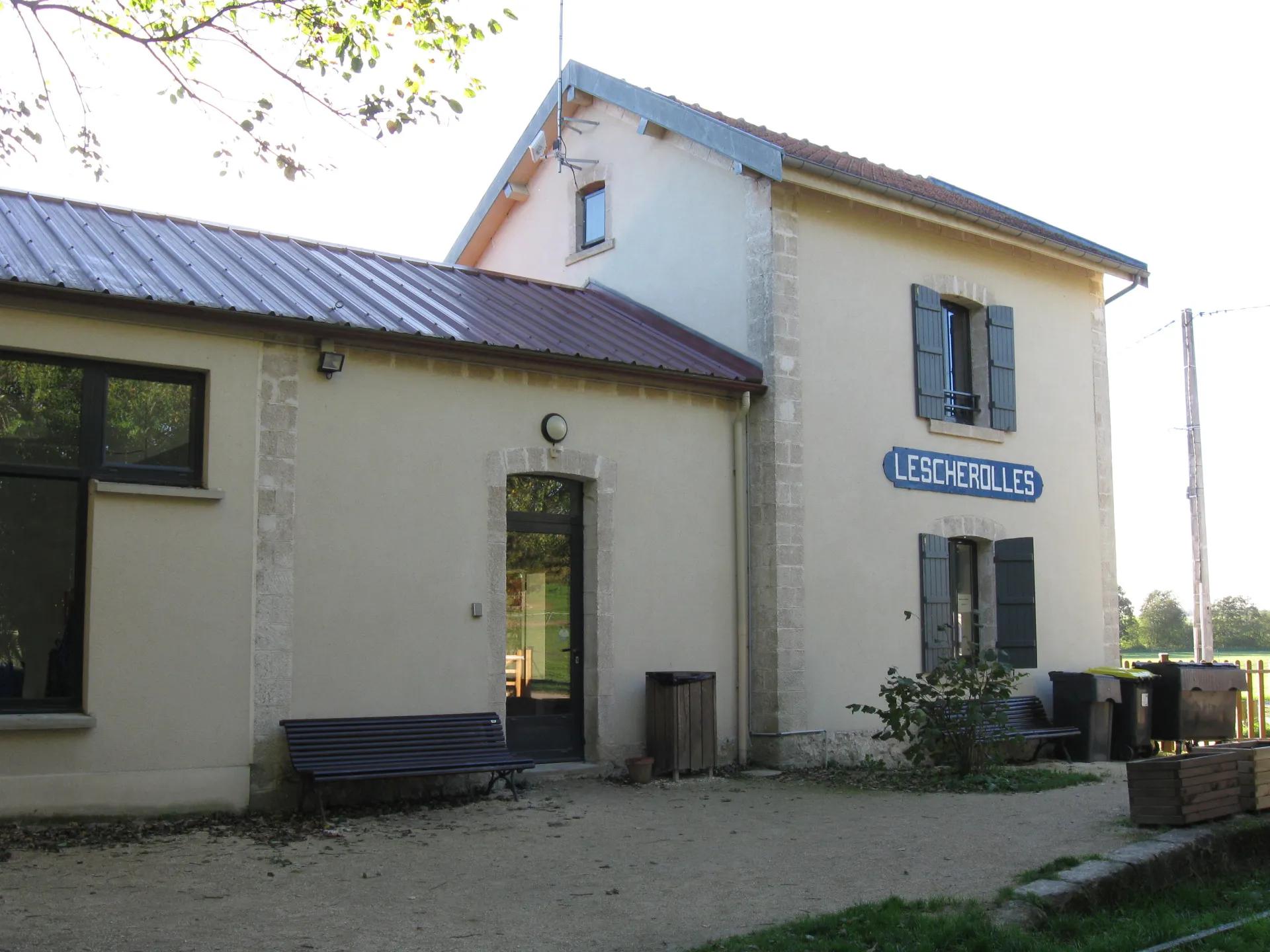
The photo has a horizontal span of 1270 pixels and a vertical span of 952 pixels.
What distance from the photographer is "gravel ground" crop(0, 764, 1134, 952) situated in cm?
536

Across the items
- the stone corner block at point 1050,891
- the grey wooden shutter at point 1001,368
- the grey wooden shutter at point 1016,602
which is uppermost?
the grey wooden shutter at point 1001,368

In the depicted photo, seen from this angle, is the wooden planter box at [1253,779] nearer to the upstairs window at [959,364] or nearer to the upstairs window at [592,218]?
the upstairs window at [959,364]

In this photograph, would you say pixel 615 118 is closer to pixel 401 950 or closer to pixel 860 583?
pixel 860 583

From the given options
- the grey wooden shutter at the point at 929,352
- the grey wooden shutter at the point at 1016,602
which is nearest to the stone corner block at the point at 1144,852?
the grey wooden shutter at the point at 1016,602

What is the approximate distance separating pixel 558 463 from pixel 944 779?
13.1 ft

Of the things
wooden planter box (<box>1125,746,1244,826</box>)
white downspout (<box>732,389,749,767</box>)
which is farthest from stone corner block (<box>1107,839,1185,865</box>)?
white downspout (<box>732,389,749,767</box>)

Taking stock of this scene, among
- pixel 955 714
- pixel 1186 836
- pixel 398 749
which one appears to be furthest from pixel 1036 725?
pixel 398 749

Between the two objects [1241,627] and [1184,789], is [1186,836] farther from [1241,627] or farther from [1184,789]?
[1241,627]

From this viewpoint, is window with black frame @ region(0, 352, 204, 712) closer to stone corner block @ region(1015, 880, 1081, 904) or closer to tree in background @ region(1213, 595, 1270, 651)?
stone corner block @ region(1015, 880, 1081, 904)

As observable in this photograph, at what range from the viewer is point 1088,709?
12.6m

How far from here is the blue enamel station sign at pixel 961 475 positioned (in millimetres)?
12086

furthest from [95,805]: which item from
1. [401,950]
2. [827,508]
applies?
[827,508]

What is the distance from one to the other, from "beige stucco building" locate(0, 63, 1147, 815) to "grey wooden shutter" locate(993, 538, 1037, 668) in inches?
1.4

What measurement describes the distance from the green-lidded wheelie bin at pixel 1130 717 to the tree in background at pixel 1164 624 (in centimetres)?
3032
